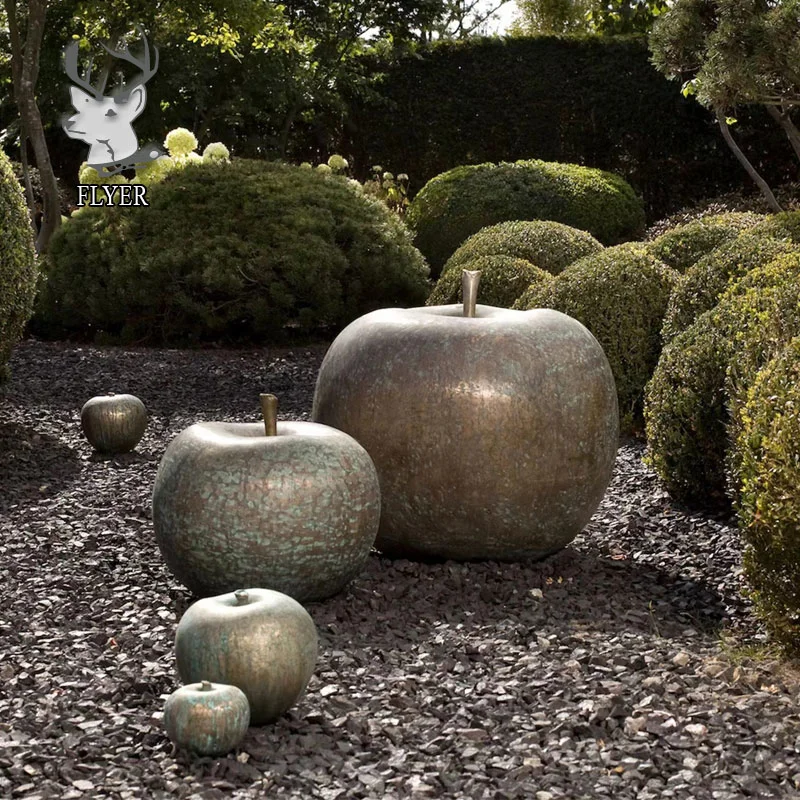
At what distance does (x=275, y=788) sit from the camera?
2.94 m

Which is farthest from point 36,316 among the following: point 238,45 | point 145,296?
point 238,45

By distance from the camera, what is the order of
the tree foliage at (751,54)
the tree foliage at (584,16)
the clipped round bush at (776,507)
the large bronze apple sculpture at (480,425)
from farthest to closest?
the tree foliage at (584,16) → the tree foliage at (751,54) → the large bronze apple sculpture at (480,425) → the clipped round bush at (776,507)

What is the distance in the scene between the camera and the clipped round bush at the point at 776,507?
3537 mm

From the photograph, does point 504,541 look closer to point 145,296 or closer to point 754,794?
point 754,794

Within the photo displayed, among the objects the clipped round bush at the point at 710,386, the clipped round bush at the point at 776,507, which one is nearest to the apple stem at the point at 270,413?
the clipped round bush at the point at 776,507

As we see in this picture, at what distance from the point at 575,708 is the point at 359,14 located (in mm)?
17054

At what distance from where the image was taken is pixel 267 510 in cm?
394

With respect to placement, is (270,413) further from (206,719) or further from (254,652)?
(206,719)

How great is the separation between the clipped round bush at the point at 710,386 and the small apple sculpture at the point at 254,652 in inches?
90.8

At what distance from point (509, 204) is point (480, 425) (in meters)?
9.72

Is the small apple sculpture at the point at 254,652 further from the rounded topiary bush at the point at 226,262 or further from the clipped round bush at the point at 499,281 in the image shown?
the rounded topiary bush at the point at 226,262

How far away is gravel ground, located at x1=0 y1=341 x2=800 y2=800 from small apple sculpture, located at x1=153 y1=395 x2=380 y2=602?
207 mm

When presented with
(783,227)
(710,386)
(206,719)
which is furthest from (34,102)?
(206,719)

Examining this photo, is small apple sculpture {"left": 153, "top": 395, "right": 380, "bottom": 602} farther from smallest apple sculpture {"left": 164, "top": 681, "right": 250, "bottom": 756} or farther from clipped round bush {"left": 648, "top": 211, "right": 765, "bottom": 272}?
clipped round bush {"left": 648, "top": 211, "right": 765, "bottom": 272}
